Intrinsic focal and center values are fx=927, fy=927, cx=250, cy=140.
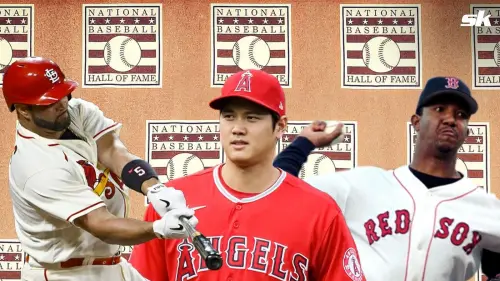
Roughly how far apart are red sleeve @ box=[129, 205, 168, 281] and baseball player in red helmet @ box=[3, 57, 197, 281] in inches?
6.5

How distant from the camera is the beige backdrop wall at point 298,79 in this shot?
15.9 feet

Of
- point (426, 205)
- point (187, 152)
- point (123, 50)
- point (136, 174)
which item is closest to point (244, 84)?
point (136, 174)

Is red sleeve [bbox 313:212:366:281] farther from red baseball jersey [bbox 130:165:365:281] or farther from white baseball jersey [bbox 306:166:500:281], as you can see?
white baseball jersey [bbox 306:166:500:281]

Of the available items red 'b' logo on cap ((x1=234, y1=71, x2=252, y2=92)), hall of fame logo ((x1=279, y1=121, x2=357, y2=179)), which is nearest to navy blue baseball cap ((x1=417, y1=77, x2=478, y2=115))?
red 'b' logo on cap ((x1=234, y1=71, x2=252, y2=92))

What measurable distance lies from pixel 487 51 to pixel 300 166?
192cm

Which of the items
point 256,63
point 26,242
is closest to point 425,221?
point 26,242

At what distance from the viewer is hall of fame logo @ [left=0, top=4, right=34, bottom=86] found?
4895mm

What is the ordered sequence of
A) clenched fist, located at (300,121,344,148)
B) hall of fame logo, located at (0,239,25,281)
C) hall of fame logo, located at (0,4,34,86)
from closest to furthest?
clenched fist, located at (300,121,344,148)
hall of fame logo, located at (0,239,25,281)
hall of fame logo, located at (0,4,34,86)

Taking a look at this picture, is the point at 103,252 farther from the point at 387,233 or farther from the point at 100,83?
the point at 100,83

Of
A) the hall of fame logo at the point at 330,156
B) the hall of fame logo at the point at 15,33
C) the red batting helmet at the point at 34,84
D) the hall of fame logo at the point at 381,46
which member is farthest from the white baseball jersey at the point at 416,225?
the hall of fame logo at the point at 15,33

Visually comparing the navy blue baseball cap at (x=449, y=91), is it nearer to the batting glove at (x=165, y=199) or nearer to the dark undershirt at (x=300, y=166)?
the dark undershirt at (x=300, y=166)

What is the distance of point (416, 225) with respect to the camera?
333 centimetres

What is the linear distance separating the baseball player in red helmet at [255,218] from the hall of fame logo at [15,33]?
8.00 feet

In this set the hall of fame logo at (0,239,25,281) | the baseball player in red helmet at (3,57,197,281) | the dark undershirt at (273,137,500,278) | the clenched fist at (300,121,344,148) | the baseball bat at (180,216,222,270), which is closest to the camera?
the baseball bat at (180,216,222,270)
